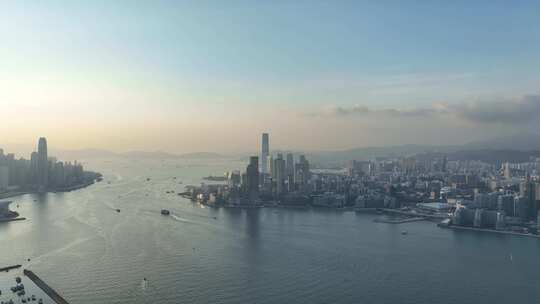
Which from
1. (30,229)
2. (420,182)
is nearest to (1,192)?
(30,229)

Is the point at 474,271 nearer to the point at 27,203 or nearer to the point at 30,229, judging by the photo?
the point at 30,229

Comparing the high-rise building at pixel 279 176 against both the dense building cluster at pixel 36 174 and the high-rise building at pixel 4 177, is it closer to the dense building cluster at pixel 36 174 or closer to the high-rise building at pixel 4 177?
the dense building cluster at pixel 36 174

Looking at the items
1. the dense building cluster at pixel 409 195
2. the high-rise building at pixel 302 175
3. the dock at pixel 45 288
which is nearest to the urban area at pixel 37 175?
the dense building cluster at pixel 409 195

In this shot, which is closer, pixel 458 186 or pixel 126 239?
pixel 126 239

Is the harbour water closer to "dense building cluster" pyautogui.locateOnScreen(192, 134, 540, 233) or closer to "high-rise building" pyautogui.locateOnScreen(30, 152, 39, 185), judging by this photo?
"dense building cluster" pyautogui.locateOnScreen(192, 134, 540, 233)

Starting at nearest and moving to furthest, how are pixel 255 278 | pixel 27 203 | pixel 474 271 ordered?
1. pixel 255 278
2. pixel 474 271
3. pixel 27 203

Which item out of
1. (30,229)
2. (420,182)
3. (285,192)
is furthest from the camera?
(420,182)
